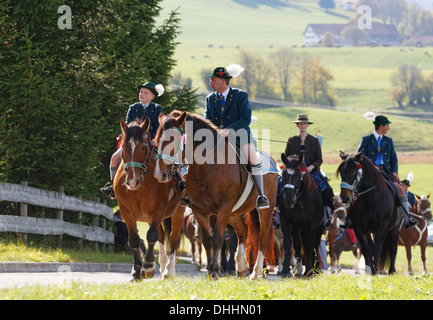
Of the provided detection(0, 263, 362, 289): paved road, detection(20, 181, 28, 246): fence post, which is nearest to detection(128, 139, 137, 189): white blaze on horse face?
detection(0, 263, 362, 289): paved road

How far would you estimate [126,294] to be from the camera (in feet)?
25.5

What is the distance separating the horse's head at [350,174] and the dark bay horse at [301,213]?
0.77m

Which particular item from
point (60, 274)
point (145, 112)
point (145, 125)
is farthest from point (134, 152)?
point (60, 274)

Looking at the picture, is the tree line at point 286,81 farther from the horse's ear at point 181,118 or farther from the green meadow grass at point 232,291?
the green meadow grass at point 232,291

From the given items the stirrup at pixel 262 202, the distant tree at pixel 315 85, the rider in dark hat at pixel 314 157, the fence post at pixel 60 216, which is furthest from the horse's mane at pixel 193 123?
the distant tree at pixel 315 85

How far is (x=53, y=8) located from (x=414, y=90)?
124369 millimetres

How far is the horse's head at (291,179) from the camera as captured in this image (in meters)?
14.3

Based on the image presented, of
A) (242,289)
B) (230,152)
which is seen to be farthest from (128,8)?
(242,289)

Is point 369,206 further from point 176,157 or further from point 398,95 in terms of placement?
point 398,95

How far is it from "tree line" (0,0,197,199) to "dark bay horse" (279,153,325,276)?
5.56m

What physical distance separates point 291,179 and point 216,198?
334 cm

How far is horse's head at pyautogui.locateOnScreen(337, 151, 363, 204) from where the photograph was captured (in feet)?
47.4

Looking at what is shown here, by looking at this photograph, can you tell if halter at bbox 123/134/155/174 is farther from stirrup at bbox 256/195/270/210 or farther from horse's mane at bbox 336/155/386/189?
horse's mane at bbox 336/155/386/189

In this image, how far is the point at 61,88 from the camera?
686 inches
